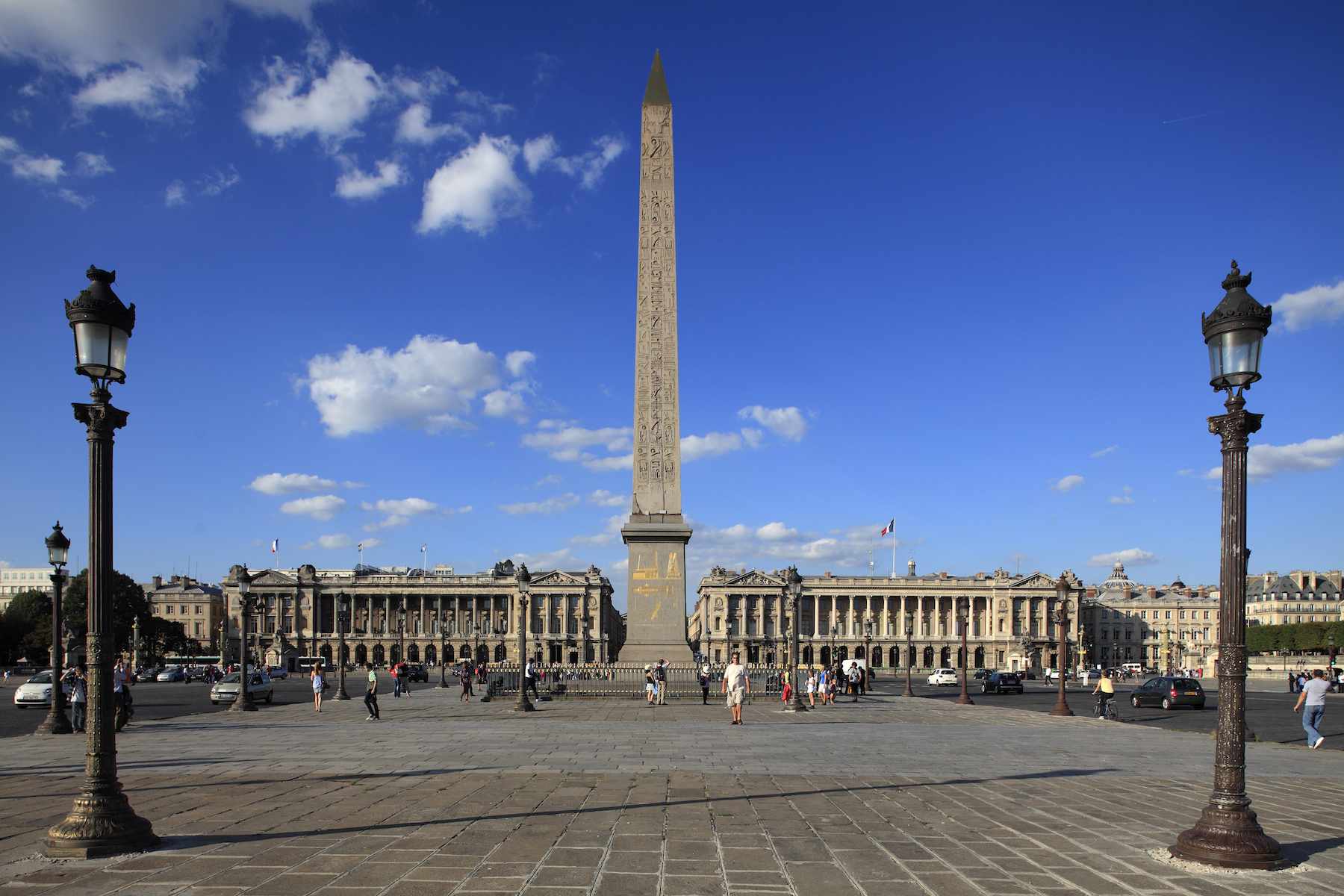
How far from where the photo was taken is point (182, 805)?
12227 millimetres

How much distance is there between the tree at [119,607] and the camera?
89625 mm

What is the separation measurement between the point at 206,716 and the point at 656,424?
660 inches

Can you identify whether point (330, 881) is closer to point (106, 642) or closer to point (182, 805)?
point (106, 642)

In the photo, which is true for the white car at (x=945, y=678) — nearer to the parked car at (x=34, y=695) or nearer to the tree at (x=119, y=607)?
the parked car at (x=34, y=695)

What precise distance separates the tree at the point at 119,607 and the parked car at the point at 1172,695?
247ft

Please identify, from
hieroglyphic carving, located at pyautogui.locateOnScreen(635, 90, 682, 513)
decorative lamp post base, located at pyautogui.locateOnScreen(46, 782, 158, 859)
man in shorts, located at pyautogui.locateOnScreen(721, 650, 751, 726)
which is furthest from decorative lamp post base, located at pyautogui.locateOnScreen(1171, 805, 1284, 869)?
hieroglyphic carving, located at pyautogui.locateOnScreen(635, 90, 682, 513)

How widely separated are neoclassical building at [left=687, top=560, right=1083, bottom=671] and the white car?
3000 inches

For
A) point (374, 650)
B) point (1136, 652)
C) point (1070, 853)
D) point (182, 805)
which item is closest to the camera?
point (1070, 853)

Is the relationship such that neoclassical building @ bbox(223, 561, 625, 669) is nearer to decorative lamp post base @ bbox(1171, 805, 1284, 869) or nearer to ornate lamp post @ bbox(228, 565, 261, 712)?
ornate lamp post @ bbox(228, 565, 261, 712)

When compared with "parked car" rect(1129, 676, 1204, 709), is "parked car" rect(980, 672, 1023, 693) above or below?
below

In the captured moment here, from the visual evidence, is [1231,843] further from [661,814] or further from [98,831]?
[98,831]

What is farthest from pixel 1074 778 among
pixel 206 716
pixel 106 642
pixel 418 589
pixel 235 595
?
pixel 235 595

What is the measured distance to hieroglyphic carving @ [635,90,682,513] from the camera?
34.2m

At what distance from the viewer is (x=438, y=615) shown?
493 feet
